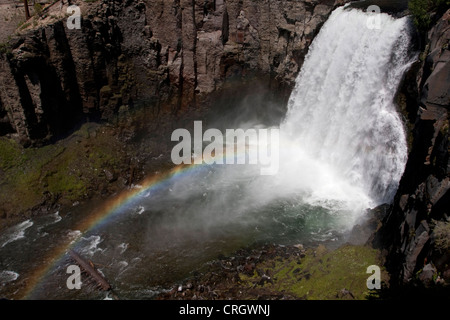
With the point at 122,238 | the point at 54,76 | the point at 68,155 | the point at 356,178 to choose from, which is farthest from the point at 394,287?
the point at 54,76

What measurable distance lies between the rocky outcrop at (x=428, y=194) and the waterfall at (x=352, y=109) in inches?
158

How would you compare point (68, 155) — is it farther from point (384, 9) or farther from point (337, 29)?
point (384, 9)

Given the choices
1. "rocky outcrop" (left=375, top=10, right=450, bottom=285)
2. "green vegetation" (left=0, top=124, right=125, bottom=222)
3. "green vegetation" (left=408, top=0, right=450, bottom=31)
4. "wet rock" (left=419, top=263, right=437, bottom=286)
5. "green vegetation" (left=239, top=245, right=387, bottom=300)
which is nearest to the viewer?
"wet rock" (left=419, top=263, right=437, bottom=286)

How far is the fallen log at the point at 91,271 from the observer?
1744cm

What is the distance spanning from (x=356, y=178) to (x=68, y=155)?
67.9 ft

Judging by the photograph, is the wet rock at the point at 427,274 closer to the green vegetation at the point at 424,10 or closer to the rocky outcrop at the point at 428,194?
the rocky outcrop at the point at 428,194

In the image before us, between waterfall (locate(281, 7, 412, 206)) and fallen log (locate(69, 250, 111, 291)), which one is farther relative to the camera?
waterfall (locate(281, 7, 412, 206))

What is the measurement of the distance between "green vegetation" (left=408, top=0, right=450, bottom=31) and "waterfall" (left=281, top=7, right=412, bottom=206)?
1.23 meters

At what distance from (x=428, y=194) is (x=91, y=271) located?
645 inches

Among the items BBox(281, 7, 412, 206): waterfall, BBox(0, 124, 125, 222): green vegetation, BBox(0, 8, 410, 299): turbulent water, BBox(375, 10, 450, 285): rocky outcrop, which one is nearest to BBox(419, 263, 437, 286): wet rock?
BBox(375, 10, 450, 285): rocky outcrop

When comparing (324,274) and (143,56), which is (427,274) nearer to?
(324,274)

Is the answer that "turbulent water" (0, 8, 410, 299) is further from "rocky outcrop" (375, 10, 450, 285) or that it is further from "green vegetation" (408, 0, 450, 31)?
"rocky outcrop" (375, 10, 450, 285)

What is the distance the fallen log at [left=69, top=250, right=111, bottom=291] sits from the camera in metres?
17.4

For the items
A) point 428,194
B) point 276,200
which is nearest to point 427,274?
point 428,194
